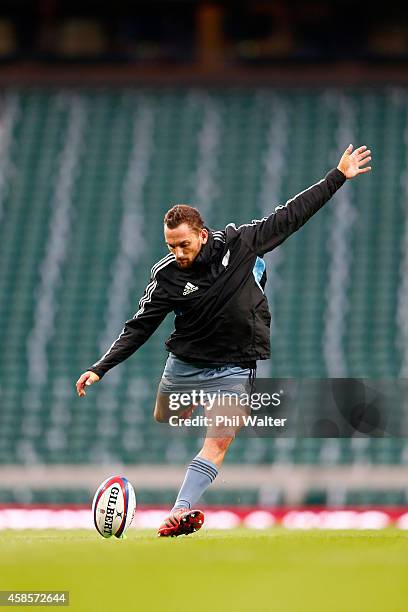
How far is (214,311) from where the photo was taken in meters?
7.71

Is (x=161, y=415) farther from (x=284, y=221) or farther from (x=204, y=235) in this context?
(x=284, y=221)

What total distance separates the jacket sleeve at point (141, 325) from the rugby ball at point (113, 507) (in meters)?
0.64

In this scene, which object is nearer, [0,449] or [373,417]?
[373,417]

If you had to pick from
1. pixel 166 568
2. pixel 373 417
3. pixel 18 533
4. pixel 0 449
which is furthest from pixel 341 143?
pixel 166 568

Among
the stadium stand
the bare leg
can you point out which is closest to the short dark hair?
the bare leg

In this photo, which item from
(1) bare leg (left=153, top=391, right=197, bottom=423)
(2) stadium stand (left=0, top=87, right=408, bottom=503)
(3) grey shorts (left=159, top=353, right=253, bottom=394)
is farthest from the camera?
(2) stadium stand (left=0, top=87, right=408, bottom=503)

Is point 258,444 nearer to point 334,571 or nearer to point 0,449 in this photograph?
point 0,449

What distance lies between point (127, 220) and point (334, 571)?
15.0m

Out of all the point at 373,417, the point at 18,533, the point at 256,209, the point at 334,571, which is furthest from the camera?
the point at 256,209

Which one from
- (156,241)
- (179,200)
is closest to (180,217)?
(156,241)

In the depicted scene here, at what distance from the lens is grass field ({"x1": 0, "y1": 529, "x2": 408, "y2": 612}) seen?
5270 millimetres

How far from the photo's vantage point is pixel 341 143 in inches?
821

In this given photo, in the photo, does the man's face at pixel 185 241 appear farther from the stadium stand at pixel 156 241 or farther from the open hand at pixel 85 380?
the stadium stand at pixel 156 241

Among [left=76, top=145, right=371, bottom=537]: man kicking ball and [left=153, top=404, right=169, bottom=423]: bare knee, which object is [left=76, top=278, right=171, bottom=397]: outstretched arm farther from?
[left=153, top=404, right=169, bottom=423]: bare knee
